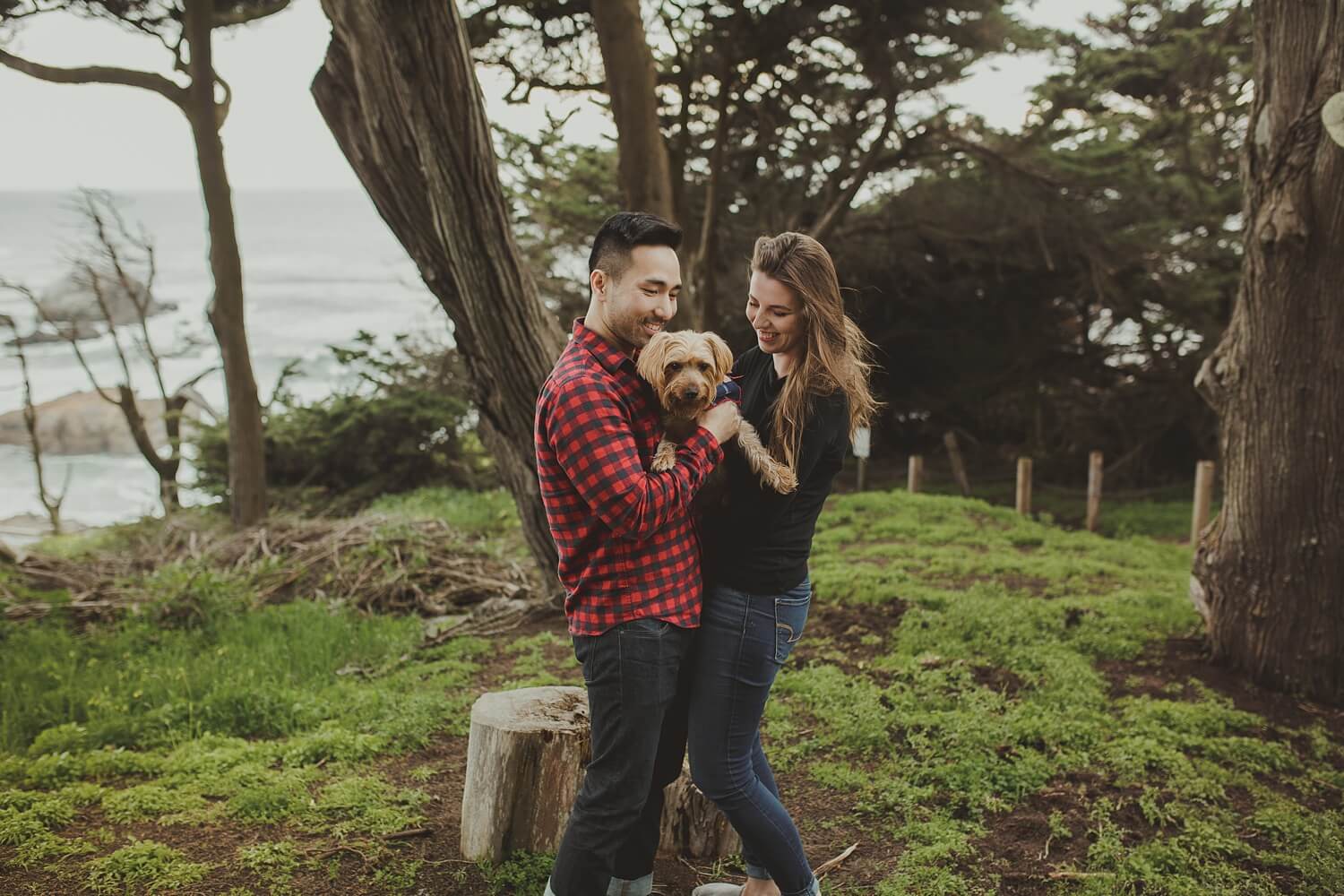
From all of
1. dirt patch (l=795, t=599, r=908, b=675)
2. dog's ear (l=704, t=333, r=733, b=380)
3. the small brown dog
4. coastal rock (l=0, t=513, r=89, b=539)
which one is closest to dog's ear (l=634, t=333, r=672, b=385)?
the small brown dog

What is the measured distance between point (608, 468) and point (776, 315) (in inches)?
28.3

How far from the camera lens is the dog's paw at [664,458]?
239cm

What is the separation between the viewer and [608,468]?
86.7 inches

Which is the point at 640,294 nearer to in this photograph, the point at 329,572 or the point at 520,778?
the point at 520,778

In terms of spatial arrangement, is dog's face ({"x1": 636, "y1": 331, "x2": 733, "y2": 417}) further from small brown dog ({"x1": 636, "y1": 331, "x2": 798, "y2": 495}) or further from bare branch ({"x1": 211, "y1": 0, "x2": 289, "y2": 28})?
Result: bare branch ({"x1": 211, "y1": 0, "x2": 289, "y2": 28})

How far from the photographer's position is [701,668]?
2.60 metres

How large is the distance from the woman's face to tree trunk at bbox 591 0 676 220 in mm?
5534

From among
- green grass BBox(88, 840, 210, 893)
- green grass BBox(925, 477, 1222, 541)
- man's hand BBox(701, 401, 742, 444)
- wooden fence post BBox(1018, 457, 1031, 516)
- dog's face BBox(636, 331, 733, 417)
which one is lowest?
green grass BBox(88, 840, 210, 893)

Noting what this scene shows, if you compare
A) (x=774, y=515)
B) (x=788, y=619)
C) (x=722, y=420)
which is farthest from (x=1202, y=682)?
(x=722, y=420)

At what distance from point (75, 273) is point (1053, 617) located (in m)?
14.1

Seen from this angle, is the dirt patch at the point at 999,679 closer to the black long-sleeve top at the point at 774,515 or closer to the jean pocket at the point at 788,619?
the jean pocket at the point at 788,619

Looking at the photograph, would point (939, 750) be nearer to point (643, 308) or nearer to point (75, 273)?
point (643, 308)

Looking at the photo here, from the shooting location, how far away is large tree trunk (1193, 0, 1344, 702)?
4.85 meters

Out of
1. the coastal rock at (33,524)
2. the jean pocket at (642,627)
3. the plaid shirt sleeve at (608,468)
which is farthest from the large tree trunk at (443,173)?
the coastal rock at (33,524)
